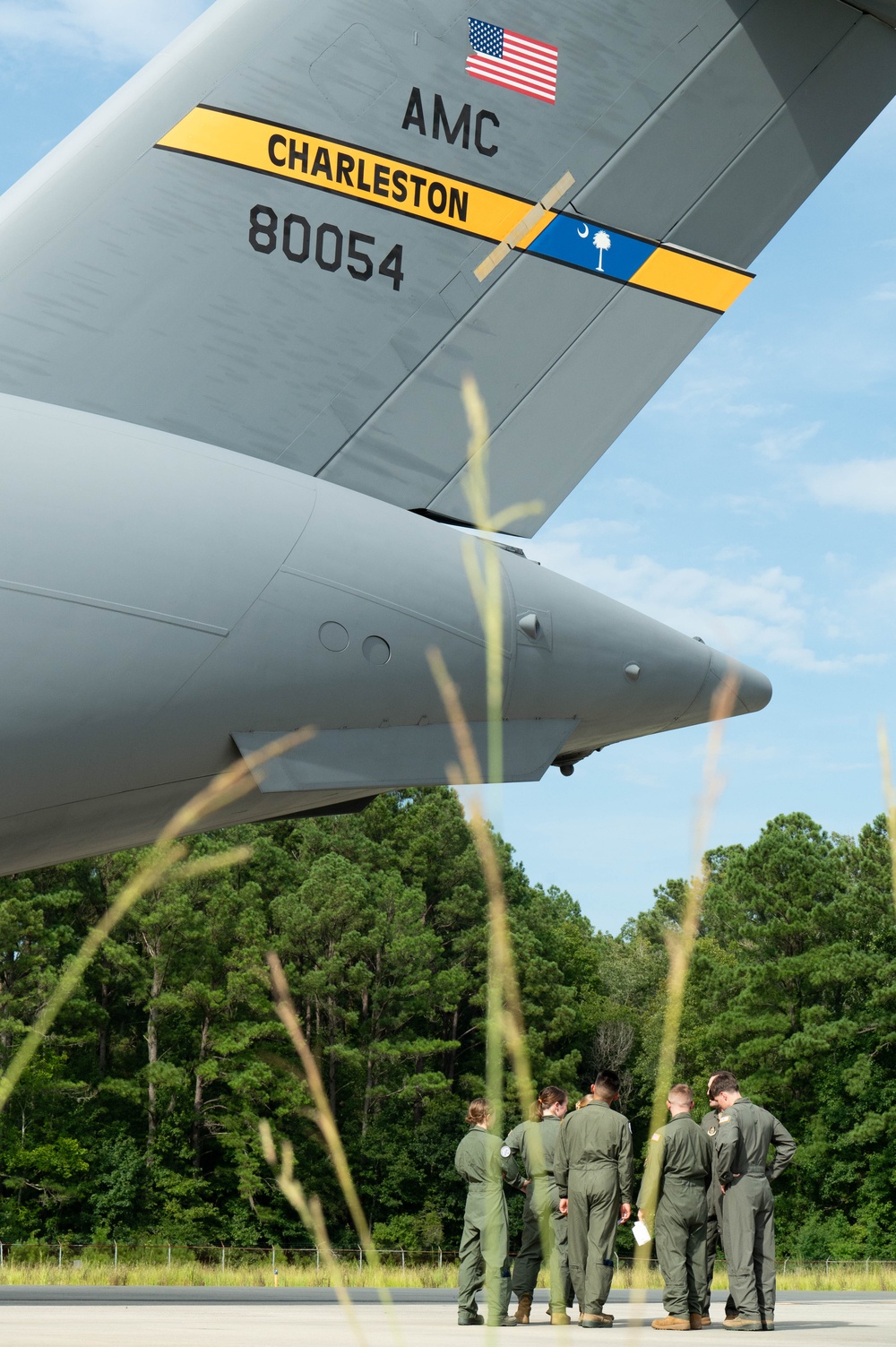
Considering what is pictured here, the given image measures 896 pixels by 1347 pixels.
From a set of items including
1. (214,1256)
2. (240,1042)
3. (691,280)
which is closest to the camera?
(691,280)

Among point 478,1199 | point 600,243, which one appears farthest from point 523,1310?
point 600,243

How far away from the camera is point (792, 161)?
223 inches

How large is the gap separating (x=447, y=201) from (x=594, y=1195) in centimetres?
Answer: 432

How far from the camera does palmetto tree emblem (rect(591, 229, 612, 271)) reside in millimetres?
5297

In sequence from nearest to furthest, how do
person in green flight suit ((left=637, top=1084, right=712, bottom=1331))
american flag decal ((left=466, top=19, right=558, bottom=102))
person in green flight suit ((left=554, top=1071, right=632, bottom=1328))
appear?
american flag decal ((left=466, top=19, right=558, bottom=102))
person in green flight suit ((left=554, top=1071, right=632, bottom=1328))
person in green flight suit ((left=637, top=1084, right=712, bottom=1331))

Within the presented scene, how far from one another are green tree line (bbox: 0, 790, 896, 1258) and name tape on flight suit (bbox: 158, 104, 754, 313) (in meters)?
27.3

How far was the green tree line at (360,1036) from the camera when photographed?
32688 millimetres

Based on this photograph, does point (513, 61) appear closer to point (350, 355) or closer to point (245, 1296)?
point (350, 355)

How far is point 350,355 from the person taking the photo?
4.81 metres

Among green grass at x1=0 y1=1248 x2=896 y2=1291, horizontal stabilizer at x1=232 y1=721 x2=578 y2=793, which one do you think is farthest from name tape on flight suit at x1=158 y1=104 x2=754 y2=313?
green grass at x1=0 y1=1248 x2=896 y2=1291

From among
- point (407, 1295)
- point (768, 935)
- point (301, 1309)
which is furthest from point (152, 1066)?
point (301, 1309)

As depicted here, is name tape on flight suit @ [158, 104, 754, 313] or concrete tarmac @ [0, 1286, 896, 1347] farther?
concrete tarmac @ [0, 1286, 896, 1347]

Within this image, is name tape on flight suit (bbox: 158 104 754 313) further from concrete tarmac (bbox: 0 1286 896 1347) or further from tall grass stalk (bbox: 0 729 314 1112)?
concrete tarmac (bbox: 0 1286 896 1347)

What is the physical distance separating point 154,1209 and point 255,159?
32789 mm
